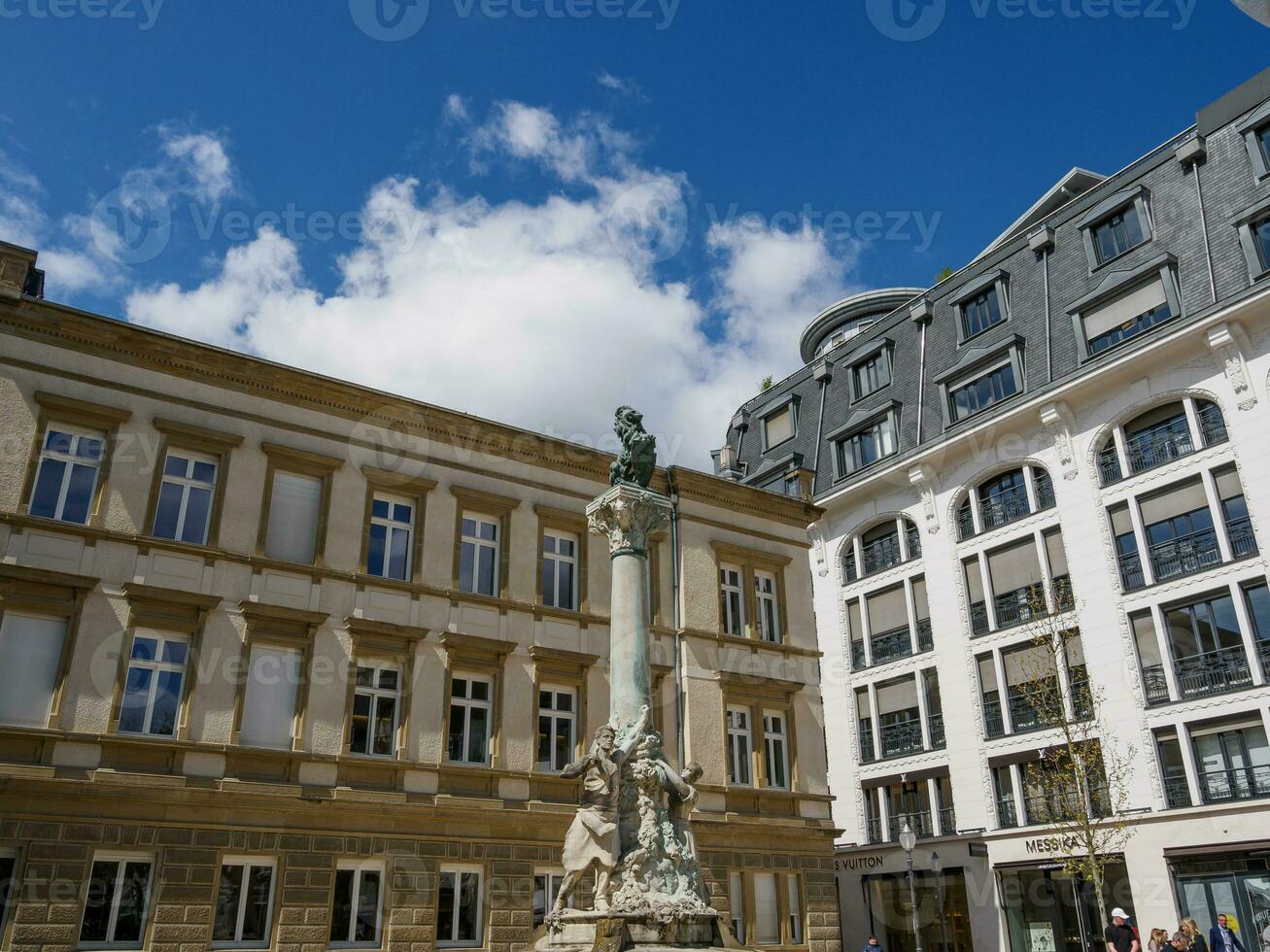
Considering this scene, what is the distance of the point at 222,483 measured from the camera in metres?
21.7

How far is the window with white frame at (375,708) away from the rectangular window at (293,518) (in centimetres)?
278

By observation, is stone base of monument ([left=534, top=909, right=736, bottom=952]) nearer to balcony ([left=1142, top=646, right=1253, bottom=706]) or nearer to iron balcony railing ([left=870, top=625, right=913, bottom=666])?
balcony ([left=1142, top=646, right=1253, bottom=706])

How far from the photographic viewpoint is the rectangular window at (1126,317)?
107ft

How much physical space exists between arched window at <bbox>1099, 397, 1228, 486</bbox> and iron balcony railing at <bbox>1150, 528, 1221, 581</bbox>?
2.50 m

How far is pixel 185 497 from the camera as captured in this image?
21.3 m

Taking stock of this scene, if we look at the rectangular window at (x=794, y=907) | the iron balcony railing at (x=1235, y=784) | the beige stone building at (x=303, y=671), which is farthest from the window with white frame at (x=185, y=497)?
the iron balcony railing at (x=1235, y=784)

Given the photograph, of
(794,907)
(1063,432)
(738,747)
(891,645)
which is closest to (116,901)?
(738,747)

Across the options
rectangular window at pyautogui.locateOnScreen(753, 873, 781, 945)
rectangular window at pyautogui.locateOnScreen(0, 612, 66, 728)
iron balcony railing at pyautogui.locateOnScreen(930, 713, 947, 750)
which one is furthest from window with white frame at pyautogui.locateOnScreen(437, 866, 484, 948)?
iron balcony railing at pyautogui.locateOnScreen(930, 713, 947, 750)

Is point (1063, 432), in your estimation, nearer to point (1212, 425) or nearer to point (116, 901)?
point (1212, 425)

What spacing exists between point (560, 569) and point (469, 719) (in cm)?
462

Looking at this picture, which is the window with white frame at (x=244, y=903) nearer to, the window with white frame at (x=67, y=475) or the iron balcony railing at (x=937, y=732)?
the window with white frame at (x=67, y=475)

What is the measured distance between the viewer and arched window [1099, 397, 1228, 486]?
3097cm

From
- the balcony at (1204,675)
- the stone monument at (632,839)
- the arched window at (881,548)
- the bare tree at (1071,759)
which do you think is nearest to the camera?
the stone monument at (632,839)

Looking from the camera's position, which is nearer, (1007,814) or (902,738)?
(1007,814)
